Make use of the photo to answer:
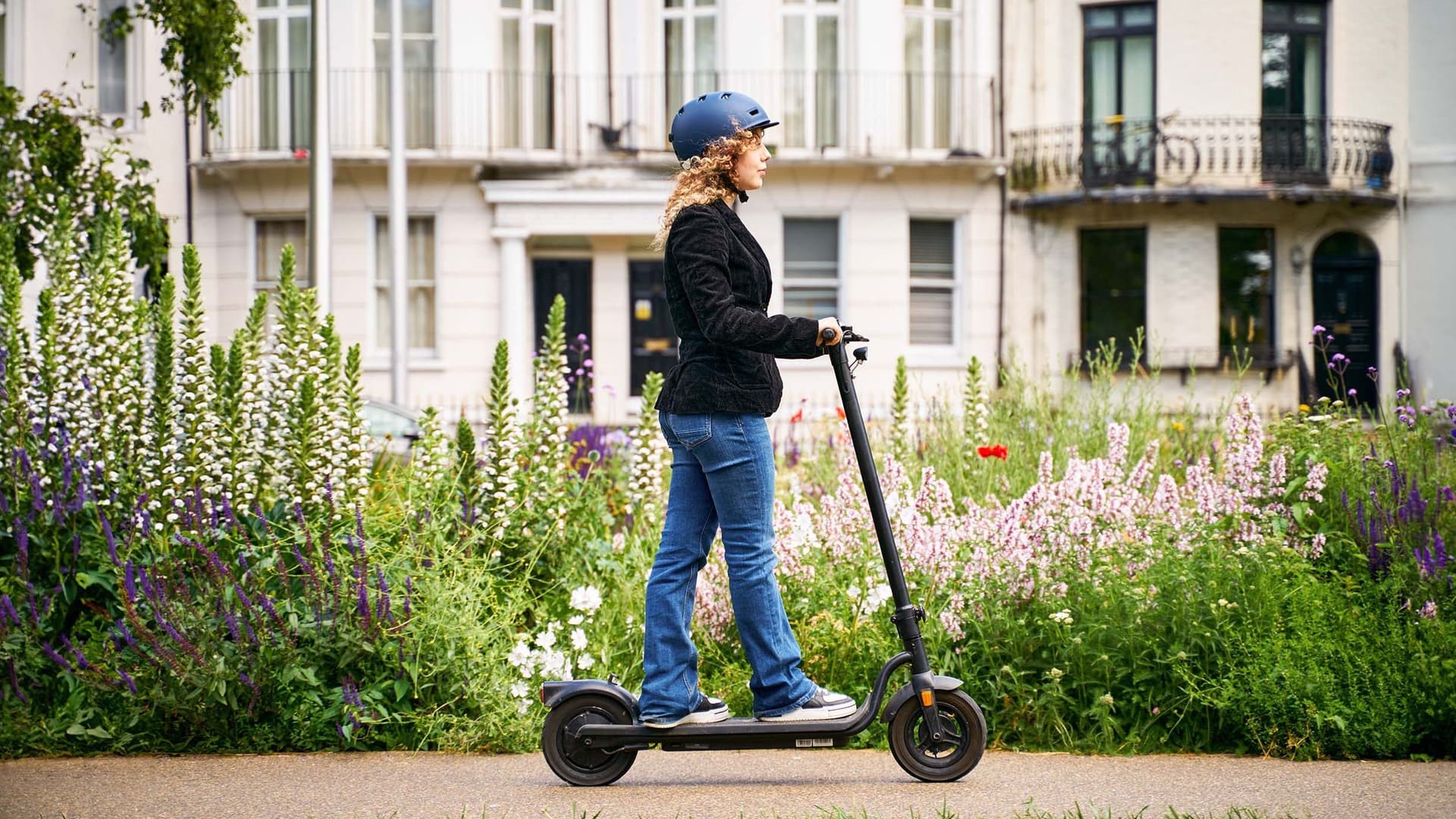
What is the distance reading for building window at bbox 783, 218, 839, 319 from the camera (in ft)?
87.7

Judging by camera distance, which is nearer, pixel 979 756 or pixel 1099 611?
pixel 979 756

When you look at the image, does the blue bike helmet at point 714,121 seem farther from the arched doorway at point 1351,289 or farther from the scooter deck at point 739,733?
the arched doorway at point 1351,289

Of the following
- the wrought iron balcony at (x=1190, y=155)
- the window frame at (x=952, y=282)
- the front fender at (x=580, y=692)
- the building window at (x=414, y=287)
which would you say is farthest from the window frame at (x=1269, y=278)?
the front fender at (x=580, y=692)

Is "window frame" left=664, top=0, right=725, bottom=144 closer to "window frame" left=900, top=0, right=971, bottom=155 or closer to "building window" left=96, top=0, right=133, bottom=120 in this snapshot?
"window frame" left=900, top=0, right=971, bottom=155

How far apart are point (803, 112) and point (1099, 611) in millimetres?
21068

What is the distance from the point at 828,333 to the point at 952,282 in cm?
2245

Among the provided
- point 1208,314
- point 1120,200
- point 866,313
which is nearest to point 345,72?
point 866,313

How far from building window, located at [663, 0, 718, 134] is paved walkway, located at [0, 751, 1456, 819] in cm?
2162

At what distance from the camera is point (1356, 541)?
638 cm

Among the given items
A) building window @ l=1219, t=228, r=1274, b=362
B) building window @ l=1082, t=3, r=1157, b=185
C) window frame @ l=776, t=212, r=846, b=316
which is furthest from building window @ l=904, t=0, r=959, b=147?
building window @ l=1219, t=228, r=1274, b=362

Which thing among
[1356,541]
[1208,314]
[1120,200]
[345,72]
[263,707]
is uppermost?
[345,72]

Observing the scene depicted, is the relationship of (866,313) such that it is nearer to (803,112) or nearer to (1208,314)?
(803,112)

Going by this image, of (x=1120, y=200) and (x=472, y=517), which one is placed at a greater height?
(x=1120, y=200)

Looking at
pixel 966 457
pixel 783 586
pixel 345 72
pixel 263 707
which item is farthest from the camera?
pixel 345 72
